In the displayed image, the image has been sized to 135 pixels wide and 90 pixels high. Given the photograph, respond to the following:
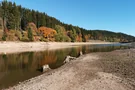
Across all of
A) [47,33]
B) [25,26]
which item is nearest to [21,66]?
[47,33]

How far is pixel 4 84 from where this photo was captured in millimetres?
13625

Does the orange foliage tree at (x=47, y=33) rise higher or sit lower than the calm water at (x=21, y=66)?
higher

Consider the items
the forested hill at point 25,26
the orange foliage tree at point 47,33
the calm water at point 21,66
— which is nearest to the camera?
the calm water at point 21,66

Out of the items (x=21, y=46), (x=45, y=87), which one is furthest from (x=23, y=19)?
(x=45, y=87)

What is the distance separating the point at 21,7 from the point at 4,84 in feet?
332

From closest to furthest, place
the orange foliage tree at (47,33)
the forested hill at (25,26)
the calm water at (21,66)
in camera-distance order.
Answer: the calm water at (21,66) → the forested hill at (25,26) → the orange foliage tree at (47,33)

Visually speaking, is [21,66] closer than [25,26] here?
Yes

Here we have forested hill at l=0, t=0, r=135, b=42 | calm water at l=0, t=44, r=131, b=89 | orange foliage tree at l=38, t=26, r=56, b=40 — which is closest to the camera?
calm water at l=0, t=44, r=131, b=89

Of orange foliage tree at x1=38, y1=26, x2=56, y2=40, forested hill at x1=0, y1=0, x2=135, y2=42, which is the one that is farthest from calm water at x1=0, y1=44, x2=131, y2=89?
orange foliage tree at x1=38, y1=26, x2=56, y2=40

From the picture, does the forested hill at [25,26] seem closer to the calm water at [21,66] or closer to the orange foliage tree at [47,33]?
the orange foliage tree at [47,33]

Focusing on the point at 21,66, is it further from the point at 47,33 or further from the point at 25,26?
the point at 25,26

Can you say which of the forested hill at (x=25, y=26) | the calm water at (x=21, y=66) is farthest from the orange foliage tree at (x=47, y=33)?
the calm water at (x=21, y=66)

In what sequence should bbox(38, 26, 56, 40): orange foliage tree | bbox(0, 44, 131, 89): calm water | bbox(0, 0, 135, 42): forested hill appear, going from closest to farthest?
bbox(0, 44, 131, 89): calm water
bbox(0, 0, 135, 42): forested hill
bbox(38, 26, 56, 40): orange foliage tree

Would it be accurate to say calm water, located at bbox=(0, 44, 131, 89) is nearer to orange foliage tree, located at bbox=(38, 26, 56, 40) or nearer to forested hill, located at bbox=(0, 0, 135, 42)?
forested hill, located at bbox=(0, 0, 135, 42)
